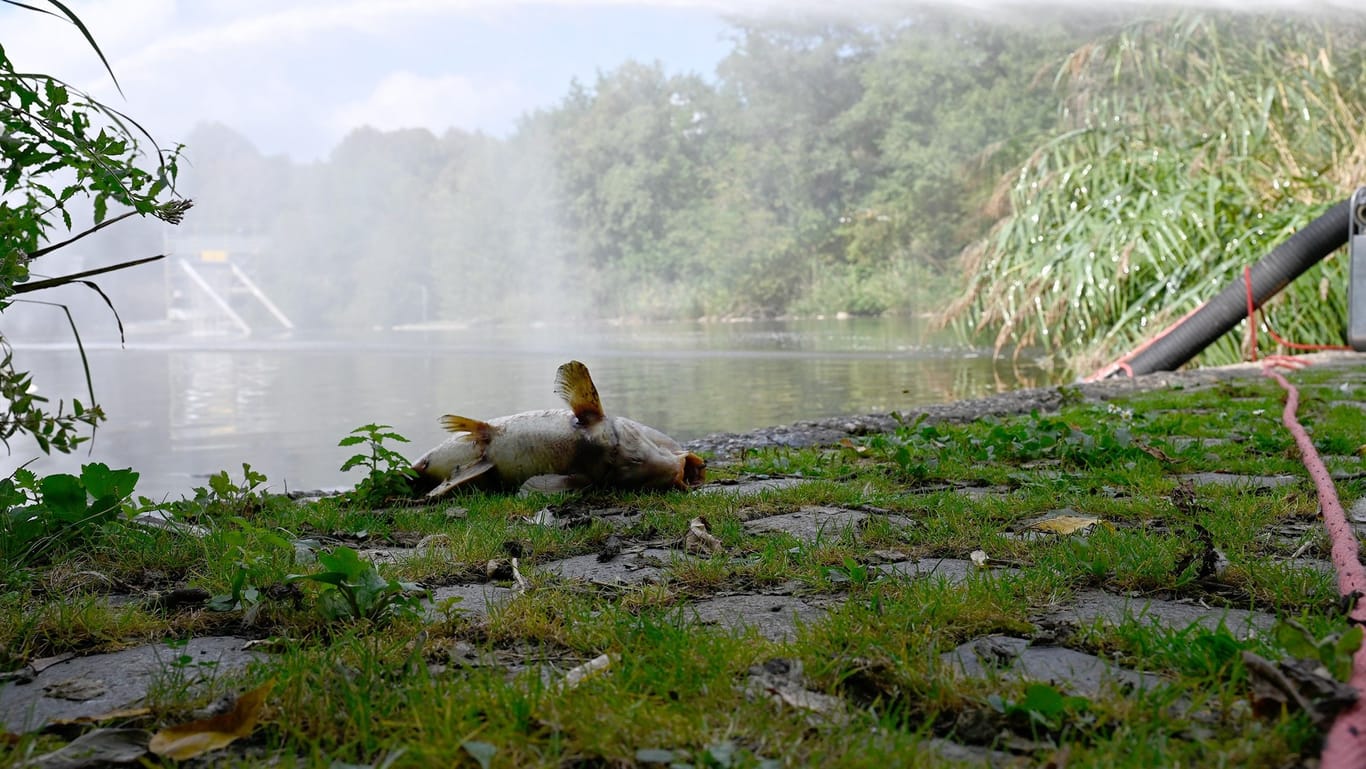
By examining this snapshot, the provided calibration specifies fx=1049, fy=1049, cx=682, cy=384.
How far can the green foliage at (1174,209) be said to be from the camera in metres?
6.41

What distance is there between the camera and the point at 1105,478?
2.21 m

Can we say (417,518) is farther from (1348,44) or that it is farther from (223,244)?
(223,244)

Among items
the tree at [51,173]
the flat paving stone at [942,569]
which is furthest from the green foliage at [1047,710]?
the tree at [51,173]

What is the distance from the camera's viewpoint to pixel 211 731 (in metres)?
0.93

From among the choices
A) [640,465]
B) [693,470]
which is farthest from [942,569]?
[693,470]

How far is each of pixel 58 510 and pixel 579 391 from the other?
1020 mm

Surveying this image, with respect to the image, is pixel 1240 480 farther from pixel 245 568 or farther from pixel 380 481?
pixel 245 568

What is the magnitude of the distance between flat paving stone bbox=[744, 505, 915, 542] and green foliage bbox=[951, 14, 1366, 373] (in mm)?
5055

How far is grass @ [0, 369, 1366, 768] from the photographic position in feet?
2.95

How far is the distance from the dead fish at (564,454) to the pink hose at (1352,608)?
1.23m

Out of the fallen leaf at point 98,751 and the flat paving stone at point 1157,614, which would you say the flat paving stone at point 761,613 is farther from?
the fallen leaf at point 98,751

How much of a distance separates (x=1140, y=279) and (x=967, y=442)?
4653 mm

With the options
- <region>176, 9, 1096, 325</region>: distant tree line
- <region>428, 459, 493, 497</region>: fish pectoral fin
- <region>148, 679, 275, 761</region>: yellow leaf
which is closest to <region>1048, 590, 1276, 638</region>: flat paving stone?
<region>148, 679, 275, 761</region>: yellow leaf

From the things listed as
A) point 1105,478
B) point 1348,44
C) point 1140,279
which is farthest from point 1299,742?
point 1348,44
